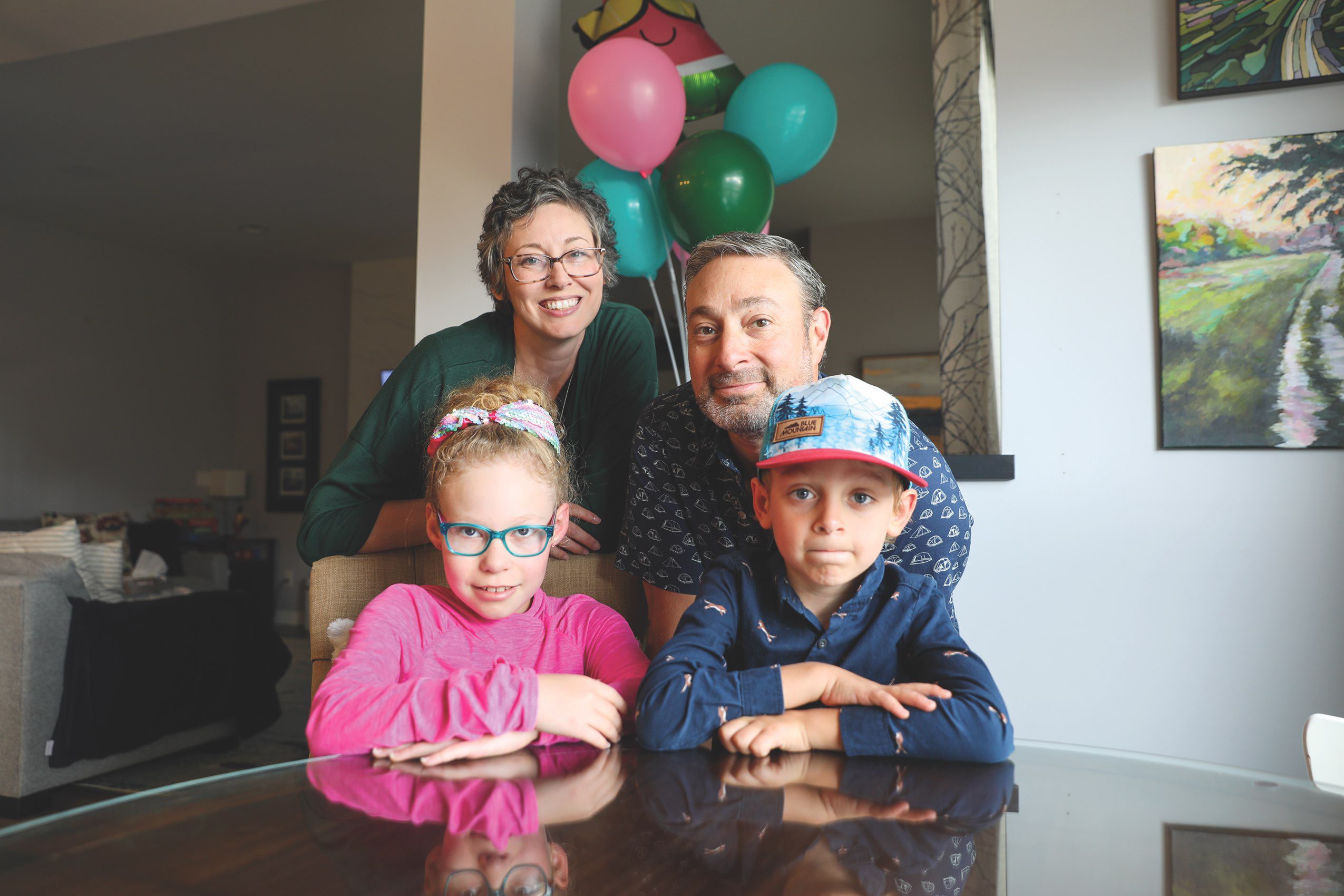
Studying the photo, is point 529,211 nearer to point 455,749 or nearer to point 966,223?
point 455,749

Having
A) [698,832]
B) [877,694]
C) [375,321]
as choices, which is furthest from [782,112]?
[375,321]

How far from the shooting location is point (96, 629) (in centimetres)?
311

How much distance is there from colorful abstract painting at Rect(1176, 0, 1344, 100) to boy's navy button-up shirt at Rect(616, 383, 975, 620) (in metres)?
1.39

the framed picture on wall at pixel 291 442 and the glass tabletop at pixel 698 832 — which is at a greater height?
the framed picture on wall at pixel 291 442

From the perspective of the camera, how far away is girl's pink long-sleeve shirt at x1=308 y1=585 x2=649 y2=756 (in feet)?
2.79

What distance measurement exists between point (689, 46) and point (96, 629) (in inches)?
118

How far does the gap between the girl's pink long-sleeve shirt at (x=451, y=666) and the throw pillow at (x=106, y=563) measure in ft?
10.9

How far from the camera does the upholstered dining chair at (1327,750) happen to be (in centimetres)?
82

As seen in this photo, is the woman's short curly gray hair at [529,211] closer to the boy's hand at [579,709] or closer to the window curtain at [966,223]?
the boy's hand at [579,709]

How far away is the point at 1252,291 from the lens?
6.36 feet

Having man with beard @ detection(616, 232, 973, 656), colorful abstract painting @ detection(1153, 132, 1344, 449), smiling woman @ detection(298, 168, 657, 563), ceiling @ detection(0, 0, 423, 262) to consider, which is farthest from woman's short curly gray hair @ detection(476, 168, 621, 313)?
ceiling @ detection(0, 0, 423, 262)

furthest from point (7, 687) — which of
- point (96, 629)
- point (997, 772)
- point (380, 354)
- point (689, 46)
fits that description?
point (380, 354)

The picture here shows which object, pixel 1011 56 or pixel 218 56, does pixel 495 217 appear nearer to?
pixel 1011 56

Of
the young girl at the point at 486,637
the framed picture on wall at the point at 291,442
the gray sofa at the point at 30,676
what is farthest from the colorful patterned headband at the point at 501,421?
the framed picture on wall at the point at 291,442
